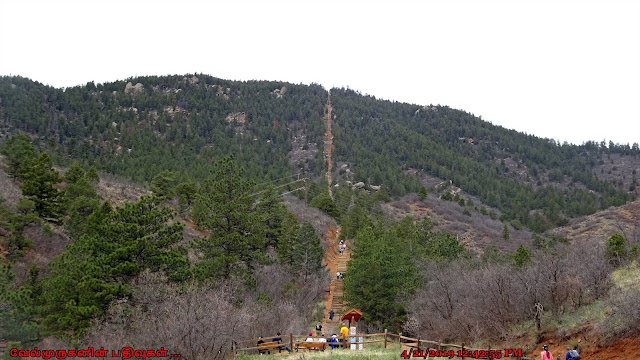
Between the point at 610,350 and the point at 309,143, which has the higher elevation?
the point at 309,143

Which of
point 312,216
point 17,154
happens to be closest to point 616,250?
point 17,154

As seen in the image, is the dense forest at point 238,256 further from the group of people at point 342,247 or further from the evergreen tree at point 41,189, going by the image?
the group of people at point 342,247

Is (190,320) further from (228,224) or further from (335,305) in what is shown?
(335,305)

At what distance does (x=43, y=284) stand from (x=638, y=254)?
26.0 meters

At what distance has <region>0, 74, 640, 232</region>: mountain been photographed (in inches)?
3130

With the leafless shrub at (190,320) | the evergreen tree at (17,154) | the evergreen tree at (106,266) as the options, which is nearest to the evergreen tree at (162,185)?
the evergreen tree at (17,154)

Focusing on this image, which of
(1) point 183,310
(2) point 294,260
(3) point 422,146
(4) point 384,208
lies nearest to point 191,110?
(3) point 422,146

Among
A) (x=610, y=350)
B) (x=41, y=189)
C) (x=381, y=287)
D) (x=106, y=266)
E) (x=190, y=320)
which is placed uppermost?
(x=41, y=189)

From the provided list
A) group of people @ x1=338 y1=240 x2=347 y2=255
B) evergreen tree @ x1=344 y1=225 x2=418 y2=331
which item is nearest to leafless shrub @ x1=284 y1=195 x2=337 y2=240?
group of people @ x1=338 y1=240 x2=347 y2=255

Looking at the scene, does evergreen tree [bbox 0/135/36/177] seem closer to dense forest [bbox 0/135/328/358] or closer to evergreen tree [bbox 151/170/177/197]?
dense forest [bbox 0/135/328/358]

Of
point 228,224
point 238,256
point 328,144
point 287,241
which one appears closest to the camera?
point 228,224

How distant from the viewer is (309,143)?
343ft

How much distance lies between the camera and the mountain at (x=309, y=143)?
79.5 meters

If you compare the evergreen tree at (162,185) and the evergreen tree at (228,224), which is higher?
the evergreen tree at (162,185)
